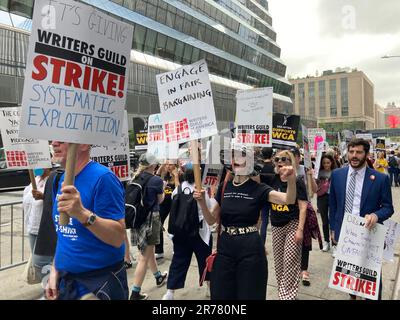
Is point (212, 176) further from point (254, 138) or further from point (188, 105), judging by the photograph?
point (254, 138)

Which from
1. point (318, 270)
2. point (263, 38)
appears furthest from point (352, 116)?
point (318, 270)

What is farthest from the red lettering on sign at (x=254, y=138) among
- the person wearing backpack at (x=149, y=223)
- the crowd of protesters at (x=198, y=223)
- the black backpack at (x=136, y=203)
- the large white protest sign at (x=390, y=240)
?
the large white protest sign at (x=390, y=240)

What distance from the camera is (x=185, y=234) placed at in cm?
438

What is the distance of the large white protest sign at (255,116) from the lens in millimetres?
5906

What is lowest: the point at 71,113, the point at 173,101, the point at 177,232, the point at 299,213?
the point at 177,232

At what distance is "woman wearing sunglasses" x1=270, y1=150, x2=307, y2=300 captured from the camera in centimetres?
420

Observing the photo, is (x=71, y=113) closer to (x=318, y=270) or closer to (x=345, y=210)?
(x=345, y=210)

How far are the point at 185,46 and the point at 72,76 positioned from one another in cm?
4006

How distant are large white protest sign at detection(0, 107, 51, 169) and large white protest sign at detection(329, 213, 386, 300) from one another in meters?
3.51

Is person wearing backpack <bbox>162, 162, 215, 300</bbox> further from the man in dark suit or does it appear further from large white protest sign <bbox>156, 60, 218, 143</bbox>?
the man in dark suit

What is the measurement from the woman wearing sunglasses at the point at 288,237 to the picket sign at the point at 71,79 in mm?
2417
